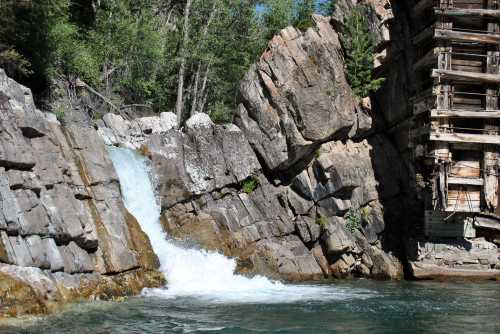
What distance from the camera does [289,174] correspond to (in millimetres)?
33500

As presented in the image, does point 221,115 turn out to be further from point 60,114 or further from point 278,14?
point 60,114

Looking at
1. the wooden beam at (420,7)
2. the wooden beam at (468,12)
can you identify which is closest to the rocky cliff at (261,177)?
the wooden beam at (420,7)

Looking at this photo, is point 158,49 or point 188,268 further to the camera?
point 158,49

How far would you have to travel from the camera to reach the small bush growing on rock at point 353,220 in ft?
108

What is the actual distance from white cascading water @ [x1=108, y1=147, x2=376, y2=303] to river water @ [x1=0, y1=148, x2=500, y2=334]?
0.04m

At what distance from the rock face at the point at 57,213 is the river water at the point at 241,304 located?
54.7 inches

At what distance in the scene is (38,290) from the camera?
18453 millimetres

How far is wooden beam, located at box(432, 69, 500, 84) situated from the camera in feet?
100

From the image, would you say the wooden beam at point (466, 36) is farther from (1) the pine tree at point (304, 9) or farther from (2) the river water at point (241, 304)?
(1) the pine tree at point (304, 9)

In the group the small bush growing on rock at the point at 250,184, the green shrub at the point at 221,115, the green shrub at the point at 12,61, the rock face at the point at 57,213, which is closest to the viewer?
the rock face at the point at 57,213

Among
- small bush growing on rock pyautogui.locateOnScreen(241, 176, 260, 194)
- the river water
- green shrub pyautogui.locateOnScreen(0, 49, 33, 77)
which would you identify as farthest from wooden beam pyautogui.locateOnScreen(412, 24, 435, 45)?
green shrub pyautogui.locateOnScreen(0, 49, 33, 77)

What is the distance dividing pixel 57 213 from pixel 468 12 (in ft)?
76.6

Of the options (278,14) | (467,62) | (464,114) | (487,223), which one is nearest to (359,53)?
(467,62)

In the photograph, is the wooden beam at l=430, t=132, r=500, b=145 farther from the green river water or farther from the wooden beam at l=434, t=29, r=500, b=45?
the green river water
